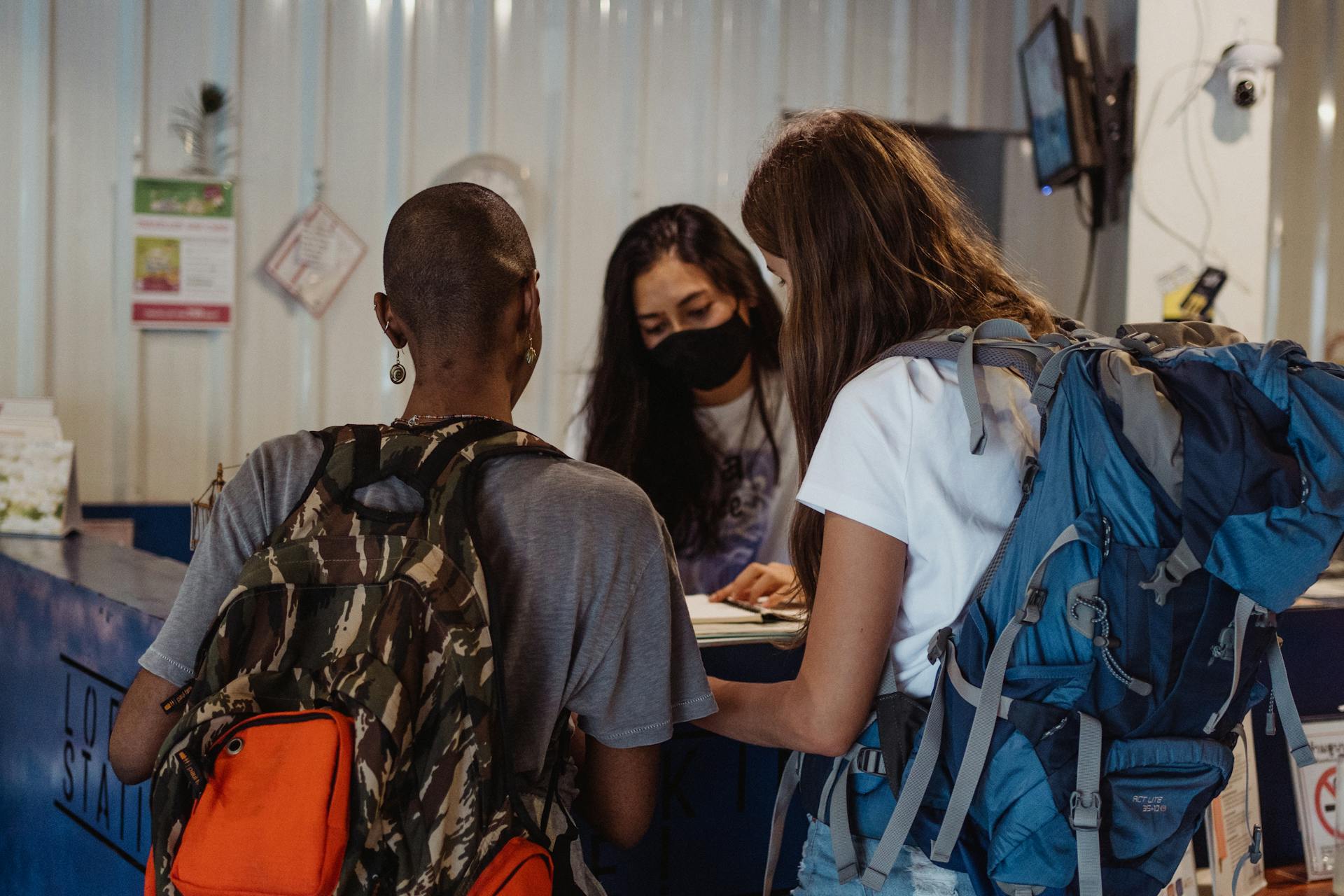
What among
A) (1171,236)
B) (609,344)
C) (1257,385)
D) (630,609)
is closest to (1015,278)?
(1257,385)

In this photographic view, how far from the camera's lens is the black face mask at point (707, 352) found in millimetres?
2537

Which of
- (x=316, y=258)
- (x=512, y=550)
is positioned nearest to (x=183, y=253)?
(x=316, y=258)

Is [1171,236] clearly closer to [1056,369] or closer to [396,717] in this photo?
[1056,369]

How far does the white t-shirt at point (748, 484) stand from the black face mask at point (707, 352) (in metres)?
0.12

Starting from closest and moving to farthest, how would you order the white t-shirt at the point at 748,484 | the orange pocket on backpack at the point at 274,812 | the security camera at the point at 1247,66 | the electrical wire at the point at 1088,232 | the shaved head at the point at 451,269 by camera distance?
the orange pocket on backpack at the point at 274,812 → the shaved head at the point at 451,269 → the white t-shirt at the point at 748,484 → the security camera at the point at 1247,66 → the electrical wire at the point at 1088,232

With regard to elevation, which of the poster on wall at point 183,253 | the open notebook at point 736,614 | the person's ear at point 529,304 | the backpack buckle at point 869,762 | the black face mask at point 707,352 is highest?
the poster on wall at point 183,253

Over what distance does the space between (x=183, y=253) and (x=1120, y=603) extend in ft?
9.83

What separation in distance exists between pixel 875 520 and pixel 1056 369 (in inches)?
9.1

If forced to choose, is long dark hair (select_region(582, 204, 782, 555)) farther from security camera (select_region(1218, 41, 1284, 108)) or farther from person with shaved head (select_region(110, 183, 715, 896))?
security camera (select_region(1218, 41, 1284, 108))

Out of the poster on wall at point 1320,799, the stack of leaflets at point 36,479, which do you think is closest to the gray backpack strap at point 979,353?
the poster on wall at point 1320,799

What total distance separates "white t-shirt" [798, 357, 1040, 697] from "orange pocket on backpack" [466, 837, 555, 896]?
0.44m

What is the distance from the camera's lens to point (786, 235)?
1361 mm

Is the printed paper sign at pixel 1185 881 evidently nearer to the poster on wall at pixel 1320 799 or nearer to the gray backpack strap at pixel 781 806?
the poster on wall at pixel 1320 799

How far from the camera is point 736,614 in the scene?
5.91ft
